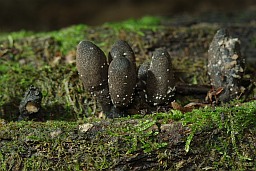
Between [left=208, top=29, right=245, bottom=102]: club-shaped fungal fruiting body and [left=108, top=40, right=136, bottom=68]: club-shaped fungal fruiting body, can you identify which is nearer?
[left=108, top=40, right=136, bottom=68]: club-shaped fungal fruiting body

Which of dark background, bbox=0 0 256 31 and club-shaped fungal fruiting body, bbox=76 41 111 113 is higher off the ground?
dark background, bbox=0 0 256 31

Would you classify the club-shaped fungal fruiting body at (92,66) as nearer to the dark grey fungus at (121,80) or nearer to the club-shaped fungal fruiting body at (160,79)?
the dark grey fungus at (121,80)

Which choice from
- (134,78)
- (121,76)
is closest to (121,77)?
(121,76)

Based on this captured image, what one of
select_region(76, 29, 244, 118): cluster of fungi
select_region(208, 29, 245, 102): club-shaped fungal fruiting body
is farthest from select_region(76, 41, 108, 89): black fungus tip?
select_region(208, 29, 245, 102): club-shaped fungal fruiting body

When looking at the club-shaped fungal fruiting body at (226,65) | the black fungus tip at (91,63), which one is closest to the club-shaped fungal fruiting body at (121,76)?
the black fungus tip at (91,63)

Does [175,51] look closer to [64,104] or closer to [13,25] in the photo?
[64,104]

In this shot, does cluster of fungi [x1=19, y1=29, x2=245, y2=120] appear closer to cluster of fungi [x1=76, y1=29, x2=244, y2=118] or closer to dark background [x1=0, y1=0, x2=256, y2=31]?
cluster of fungi [x1=76, y1=29, x2=244, y2=118]
